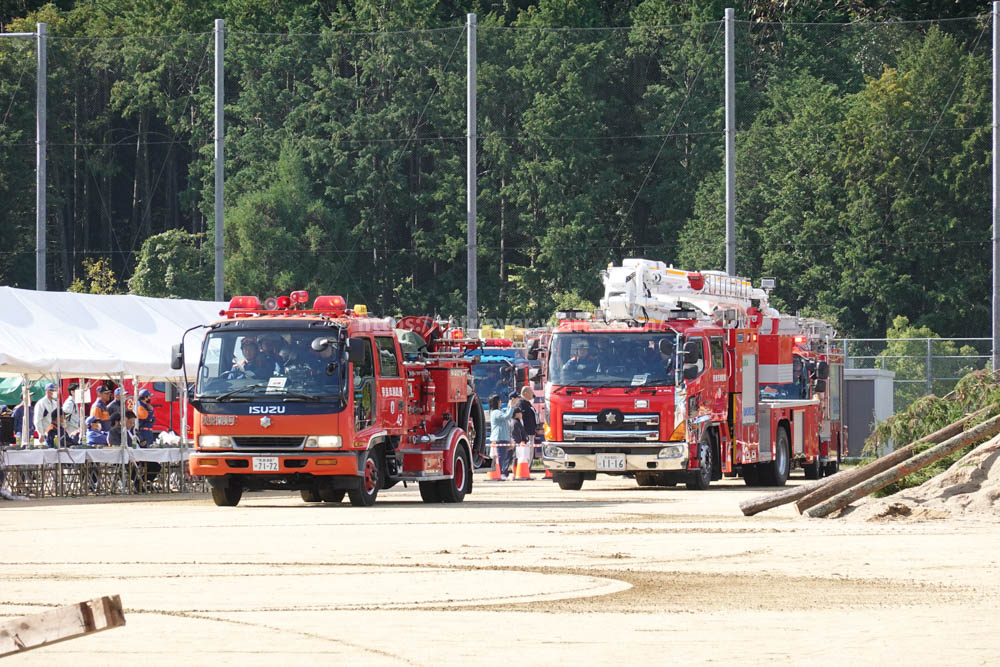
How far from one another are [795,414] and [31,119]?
41.0 m

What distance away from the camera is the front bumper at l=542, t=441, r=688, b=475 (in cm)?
3022

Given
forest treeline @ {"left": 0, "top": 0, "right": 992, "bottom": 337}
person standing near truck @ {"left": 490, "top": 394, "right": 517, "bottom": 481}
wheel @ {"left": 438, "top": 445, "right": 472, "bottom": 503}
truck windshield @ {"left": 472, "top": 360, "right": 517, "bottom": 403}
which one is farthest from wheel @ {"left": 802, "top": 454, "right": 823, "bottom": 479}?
forest treeline @ {"left": 0, "top": 0, "right": 992, "bottom": 337}

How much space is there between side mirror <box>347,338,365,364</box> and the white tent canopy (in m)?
5.91

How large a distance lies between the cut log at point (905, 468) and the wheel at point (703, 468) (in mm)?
8251

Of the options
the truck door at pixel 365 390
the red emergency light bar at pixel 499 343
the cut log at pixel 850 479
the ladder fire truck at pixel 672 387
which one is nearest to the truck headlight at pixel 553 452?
the ladder fire truck at pixel 672 387

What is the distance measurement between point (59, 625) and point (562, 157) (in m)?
60.7

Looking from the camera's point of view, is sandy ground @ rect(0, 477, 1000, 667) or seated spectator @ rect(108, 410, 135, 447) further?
seated spectator @ rect(108, 410, 135, 447)

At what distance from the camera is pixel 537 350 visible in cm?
3094

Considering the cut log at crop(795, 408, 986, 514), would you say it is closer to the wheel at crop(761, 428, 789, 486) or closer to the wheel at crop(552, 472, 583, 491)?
the wheel at crop(552, 472, 583, 491)

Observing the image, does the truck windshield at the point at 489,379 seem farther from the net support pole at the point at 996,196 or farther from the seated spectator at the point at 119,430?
the seated spectator at the point at 119,430

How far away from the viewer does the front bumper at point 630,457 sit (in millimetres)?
30219

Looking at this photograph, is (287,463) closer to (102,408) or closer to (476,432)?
(476,432)

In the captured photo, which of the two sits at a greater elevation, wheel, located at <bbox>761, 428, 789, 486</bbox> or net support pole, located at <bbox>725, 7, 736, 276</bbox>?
net support pole, located at <bbox>725, 7, 736, 276</bbox>

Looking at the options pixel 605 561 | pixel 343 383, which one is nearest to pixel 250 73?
pixel 343 383
